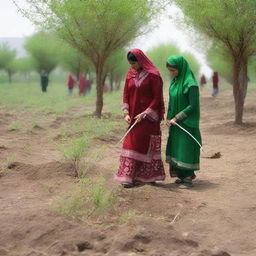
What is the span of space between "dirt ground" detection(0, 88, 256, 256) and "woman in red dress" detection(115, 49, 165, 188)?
27 centimetres

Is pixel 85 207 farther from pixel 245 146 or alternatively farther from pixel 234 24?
pixel 234 24

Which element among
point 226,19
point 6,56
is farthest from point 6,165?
point 6,56

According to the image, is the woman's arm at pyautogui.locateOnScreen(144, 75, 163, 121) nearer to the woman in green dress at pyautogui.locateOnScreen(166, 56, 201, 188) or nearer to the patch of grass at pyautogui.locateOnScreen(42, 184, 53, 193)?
the woman in green dress at pyautogui.locateOnScreen(166, 56, 201, 188)

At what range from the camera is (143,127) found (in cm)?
605

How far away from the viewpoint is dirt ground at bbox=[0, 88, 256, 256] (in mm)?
3746

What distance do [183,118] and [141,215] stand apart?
193 centimetres

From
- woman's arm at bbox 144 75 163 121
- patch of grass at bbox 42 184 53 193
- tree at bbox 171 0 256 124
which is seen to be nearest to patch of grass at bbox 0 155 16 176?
patch of grass at bbox 42 184 53 193

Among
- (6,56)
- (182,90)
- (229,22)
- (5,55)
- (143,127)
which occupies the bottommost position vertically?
(143,127)

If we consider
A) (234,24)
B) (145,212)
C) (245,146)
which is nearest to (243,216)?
(145,212)

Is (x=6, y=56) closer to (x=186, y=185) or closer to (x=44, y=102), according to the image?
(x=44, y=102)

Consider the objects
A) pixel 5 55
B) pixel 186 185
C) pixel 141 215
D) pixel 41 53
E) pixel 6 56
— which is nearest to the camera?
pixel 141 215

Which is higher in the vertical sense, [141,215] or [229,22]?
[229,22]

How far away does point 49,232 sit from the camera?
3939mm

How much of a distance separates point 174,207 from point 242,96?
9.77 meters
